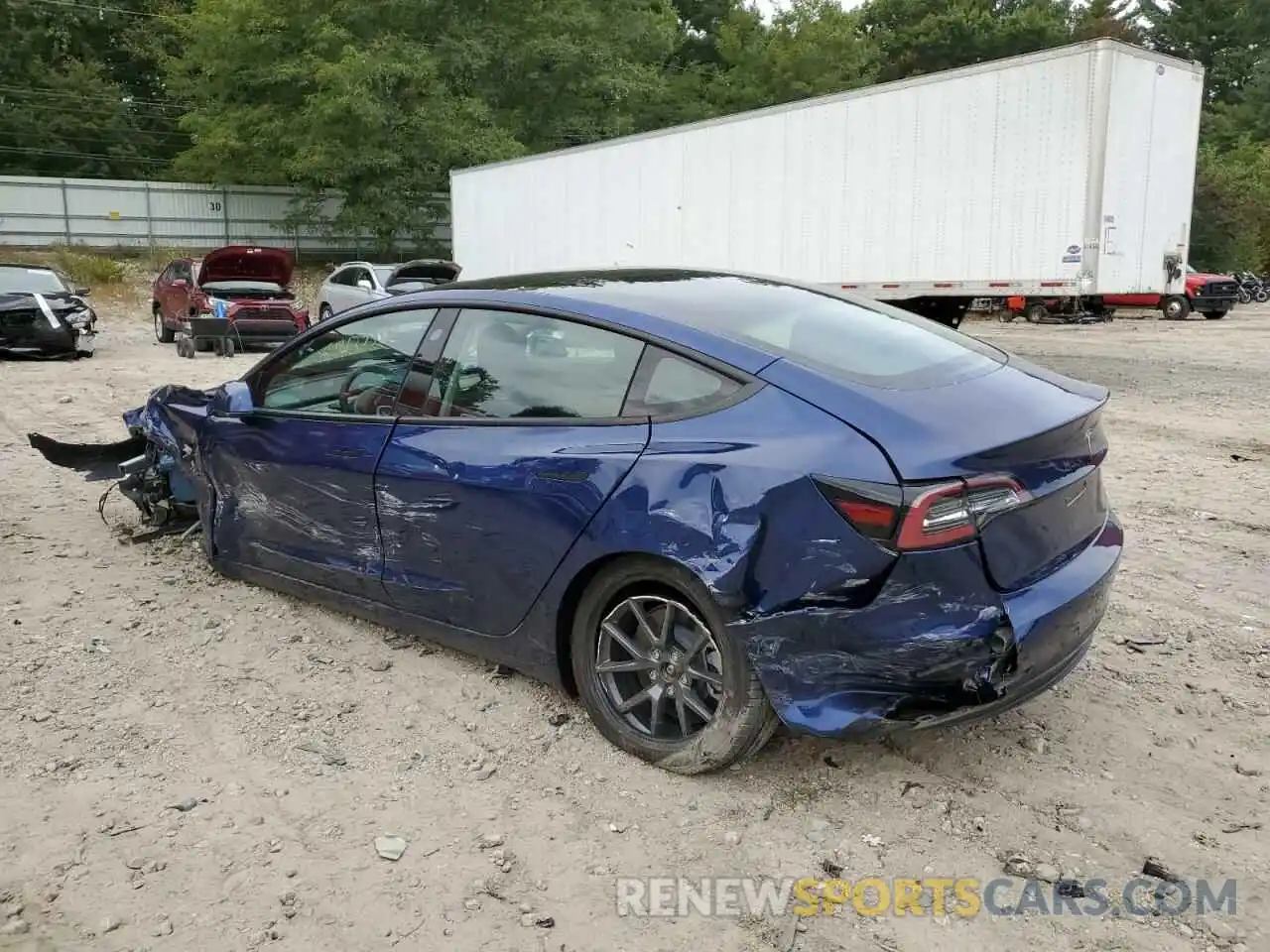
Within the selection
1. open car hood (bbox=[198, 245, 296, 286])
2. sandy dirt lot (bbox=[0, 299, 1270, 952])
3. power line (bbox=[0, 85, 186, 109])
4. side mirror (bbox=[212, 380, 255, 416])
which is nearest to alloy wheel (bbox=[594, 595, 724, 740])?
sandy dirt lot (bbox=[0, 299, 1270, 952])

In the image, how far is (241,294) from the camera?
16.8 m

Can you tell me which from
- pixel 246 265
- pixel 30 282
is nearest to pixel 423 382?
pixel 30 282

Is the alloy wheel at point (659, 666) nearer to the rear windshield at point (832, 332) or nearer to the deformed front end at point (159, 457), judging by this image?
the rear windshield at point (832, 332)

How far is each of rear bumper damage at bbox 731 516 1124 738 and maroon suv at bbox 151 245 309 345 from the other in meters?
14.7

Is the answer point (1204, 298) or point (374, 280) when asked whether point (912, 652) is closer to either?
point (374, 280)

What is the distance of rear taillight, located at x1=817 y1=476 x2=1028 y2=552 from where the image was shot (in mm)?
2727

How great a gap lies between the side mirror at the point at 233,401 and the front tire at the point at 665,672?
6.98ft

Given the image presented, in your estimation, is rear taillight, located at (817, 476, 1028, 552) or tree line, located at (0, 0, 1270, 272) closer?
rear taillight, located at (817, 476, 1028, 552)

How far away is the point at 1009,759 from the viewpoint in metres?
3.33

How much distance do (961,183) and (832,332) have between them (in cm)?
1008

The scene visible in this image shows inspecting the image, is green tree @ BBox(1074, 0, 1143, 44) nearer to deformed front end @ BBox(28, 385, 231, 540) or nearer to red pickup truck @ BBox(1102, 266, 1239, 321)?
red pickup truck @ BBox(1102, 266, 1239, 321)

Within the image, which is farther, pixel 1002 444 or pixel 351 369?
pixel 351 369

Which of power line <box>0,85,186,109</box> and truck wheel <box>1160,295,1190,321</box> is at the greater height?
power line <box>0,85,186,109</box>

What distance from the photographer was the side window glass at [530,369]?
3396 millimetres
